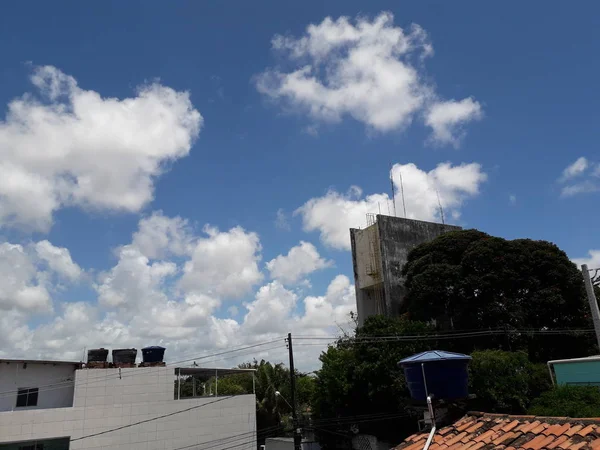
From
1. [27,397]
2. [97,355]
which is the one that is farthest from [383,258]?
[27,397]

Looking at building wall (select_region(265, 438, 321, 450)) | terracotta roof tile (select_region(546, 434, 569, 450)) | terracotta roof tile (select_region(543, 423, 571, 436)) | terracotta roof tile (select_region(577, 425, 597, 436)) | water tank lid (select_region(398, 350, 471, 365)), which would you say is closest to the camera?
terracotta roof tile (select_region(546, 434, 569, 450))

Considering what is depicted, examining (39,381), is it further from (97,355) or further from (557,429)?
(557,429)

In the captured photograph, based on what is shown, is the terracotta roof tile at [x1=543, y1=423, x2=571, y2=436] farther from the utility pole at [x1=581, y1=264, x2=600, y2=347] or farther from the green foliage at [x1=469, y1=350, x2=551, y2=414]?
the green foliage at [x1=469, y1=350, x2=551, y2=414]

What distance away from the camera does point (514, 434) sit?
6.78 m

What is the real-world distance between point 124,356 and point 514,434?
884 inches

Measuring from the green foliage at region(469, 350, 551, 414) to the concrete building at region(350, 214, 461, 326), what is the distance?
10.0 metres

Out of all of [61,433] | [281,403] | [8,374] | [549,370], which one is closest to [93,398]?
[61,433]

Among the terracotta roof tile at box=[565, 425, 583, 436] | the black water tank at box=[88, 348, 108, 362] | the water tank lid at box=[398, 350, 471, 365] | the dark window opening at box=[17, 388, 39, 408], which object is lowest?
the terracotta roof tile at box=[565, 425, 583, 436]

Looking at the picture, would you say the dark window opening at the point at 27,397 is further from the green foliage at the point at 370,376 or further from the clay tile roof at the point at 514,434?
the clay tile roof at the point at 514,434

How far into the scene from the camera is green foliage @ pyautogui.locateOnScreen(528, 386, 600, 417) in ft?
60.8

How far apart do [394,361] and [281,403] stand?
37.7ft

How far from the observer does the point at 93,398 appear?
22.8m

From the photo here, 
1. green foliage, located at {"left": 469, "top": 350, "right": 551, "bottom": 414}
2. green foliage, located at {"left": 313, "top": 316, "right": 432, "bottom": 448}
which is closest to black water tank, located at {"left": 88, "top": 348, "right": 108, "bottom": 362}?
green foliage, located at {"left": 313, "top": 316, "right": 432, "bottom": 448}

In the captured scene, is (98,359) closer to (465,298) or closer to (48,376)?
(48,376)
